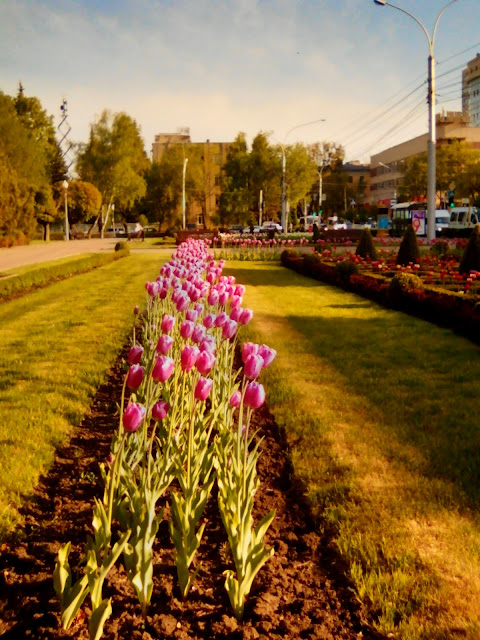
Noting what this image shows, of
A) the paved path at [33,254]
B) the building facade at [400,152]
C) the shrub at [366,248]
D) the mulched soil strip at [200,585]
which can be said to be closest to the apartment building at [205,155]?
the building facade at [400,152]

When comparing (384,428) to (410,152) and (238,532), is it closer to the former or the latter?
(238,532)

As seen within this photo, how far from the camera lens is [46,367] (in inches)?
284

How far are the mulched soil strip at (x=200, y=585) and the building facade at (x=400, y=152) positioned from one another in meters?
73.1

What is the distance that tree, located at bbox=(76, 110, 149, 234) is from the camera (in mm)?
66625

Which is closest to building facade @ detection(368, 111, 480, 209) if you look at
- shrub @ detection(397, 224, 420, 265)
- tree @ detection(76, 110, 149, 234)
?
tree @ detection(76, 110, 149, 234)

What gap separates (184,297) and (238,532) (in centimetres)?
200

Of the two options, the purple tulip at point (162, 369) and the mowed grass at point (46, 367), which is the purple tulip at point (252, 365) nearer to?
the purple tulip at point (162, 369)

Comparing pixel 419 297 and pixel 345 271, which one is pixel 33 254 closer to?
pixel 345 271

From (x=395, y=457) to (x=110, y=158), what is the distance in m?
66.1

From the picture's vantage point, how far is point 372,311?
12.0 meters

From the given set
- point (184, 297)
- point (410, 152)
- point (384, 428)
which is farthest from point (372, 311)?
point (410, 152)

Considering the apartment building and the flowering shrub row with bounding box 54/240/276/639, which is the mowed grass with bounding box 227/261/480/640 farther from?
the apartment building

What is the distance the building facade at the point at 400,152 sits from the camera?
83.5 m

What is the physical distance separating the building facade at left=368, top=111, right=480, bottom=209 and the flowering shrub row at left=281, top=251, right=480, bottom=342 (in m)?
60.9
